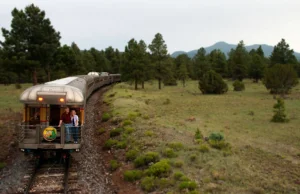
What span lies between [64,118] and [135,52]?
3678cm

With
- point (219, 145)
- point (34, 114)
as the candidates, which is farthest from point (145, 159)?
point (34, 114)

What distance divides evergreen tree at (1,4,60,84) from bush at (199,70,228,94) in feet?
79.7

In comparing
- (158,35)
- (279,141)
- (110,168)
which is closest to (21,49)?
(158,35)

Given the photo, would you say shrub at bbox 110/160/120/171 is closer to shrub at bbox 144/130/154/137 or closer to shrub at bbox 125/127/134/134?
shrub at bbox 144/130/154/137

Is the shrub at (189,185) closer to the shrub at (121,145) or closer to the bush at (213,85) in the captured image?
the shrub at (121,145)

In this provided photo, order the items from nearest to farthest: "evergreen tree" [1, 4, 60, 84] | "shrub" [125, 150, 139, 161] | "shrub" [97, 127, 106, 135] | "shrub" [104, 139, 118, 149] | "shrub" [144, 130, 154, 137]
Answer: "shrub" [125, 150, 139, 161], "shrub" [104, 139, 118, 149], "shrub" [144, 130, 154, 137], "shrub" [97, 127, 106, 135], "evergreen tree" [1, 4, 60, 84]

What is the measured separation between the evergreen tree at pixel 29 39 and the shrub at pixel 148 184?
31027 millimetres

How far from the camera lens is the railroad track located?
1188 cm

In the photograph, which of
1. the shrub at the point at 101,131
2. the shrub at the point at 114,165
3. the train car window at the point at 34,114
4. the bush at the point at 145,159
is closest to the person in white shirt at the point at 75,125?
the train car window at the point at 34,114

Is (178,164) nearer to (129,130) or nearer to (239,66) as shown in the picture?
(129,130)

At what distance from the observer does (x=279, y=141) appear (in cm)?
1920

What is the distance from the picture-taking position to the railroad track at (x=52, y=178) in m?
11.9

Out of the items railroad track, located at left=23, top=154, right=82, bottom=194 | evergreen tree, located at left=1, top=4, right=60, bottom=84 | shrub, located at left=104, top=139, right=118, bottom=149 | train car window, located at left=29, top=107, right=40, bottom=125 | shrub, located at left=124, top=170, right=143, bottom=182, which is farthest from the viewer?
evergreen tree, located at left=1, top=4, right=60, bottom=84

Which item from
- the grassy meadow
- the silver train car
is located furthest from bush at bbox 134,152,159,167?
the silver train car
